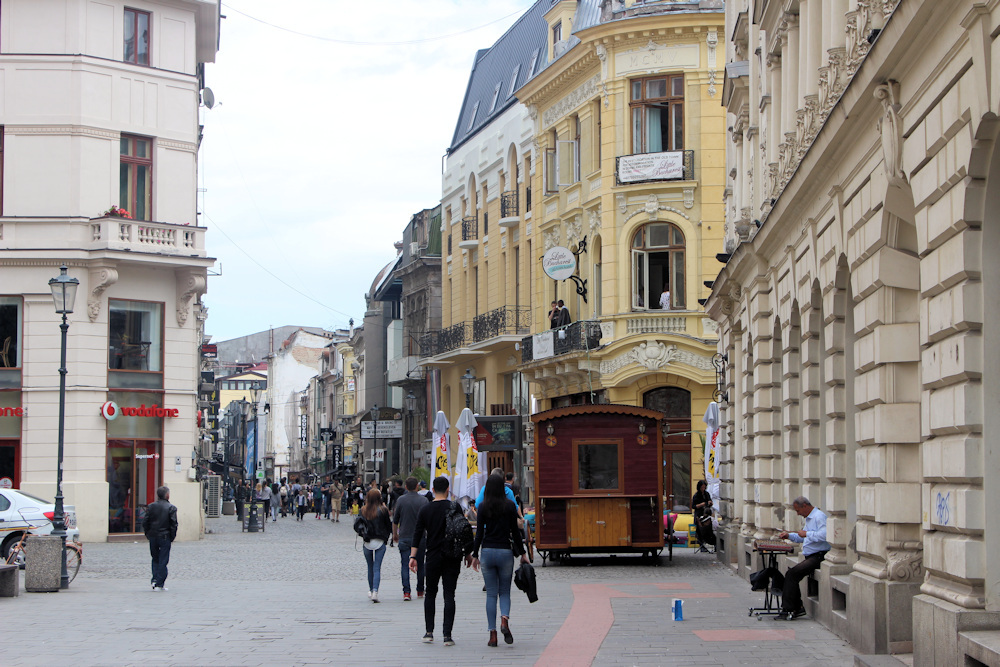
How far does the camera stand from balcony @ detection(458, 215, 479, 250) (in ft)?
166

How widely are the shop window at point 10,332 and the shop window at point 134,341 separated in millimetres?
2211

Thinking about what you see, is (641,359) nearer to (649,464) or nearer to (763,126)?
(649,464)

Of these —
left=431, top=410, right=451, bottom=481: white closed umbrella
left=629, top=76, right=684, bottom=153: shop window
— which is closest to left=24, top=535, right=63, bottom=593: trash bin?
left=431, top=410, right=451, bottom=481: white closed umbrella

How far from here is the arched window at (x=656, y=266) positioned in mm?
36906

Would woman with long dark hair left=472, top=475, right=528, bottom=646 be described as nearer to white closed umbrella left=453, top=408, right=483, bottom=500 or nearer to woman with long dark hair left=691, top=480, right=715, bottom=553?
woman with long dark hair left=691, top=480, right=715, bottom=553

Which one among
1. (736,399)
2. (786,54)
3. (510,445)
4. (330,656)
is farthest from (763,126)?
(510,445)

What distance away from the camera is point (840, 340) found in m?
14.8

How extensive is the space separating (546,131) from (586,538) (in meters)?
20.5

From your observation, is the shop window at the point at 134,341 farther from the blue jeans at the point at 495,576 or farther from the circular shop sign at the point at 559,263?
the blue jeans at the point at 495,576

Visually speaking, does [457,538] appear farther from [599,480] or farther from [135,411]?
[135,411]

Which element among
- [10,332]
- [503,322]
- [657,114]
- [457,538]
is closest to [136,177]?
[10,332]

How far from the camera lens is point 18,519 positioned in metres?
25.0

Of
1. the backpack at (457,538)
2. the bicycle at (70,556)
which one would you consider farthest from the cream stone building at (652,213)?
the backpack at (457,538)

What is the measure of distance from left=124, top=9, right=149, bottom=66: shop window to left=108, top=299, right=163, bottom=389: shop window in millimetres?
6467
